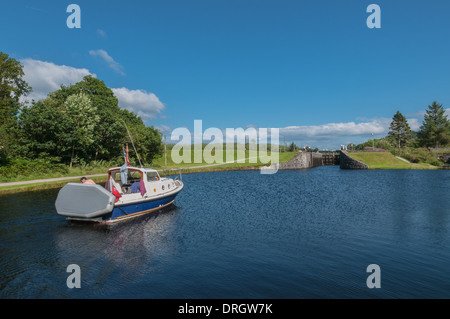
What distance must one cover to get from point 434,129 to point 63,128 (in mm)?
115992

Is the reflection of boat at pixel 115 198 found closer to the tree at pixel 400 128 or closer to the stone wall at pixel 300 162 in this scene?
the stone wall at pixel 300 162

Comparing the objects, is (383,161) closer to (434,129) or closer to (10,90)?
(434,129)

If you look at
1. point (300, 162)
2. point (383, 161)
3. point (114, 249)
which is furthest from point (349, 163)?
point (114, 249)

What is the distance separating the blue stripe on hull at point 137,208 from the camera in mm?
20000

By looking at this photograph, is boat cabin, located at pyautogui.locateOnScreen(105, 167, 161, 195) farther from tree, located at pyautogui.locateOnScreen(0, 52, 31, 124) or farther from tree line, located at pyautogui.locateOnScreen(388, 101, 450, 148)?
tree line, located at pyautogui.locateOnScreen(388, 101, 450, 148)

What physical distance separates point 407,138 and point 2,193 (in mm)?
127613

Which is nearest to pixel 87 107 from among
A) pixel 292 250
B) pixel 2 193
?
pixel 2 193

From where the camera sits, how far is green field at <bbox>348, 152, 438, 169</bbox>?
71394 millimetres

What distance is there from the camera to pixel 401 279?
10.8 meters

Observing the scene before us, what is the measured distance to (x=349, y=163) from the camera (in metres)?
79.2

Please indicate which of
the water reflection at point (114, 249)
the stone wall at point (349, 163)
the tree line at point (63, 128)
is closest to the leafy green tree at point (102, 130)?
the tree line at point (63, 128)

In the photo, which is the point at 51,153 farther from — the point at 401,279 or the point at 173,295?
the point at 401,279

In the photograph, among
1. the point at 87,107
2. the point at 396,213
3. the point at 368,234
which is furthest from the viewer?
the point at 87,107

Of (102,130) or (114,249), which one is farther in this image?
(102,130)
